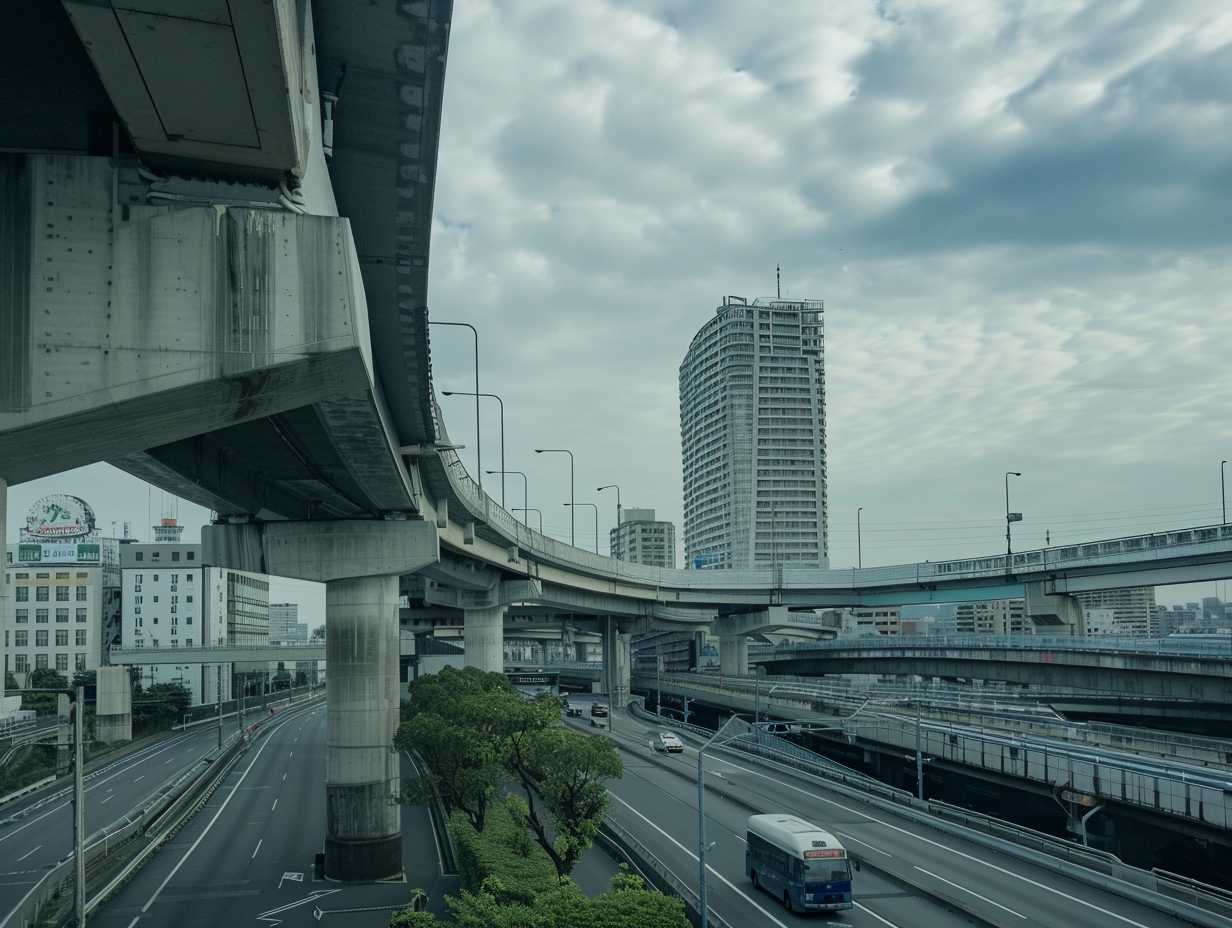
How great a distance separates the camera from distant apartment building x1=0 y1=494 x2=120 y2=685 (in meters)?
112

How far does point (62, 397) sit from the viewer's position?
1087 cm

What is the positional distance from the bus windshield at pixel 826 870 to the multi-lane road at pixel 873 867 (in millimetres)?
1190

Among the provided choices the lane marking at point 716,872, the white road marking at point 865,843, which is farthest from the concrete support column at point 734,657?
the white road marking at point 865,843

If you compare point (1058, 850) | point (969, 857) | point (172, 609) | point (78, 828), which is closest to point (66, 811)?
point (78, 828)

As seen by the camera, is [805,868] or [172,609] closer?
[805,868]

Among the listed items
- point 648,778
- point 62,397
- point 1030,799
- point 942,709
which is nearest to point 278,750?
point 648,778

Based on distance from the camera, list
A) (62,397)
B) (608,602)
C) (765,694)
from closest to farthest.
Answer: (62,397), (765,694), (608,602)

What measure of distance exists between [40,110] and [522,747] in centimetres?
2772

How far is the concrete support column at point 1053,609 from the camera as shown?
76312 mm

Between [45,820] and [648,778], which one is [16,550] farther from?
[648,778]

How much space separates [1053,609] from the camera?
251ft

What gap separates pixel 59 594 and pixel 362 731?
312 feet

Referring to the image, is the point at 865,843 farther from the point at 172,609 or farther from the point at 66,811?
the point at 172,609

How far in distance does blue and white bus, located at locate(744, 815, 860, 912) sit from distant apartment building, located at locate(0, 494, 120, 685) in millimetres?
98949
